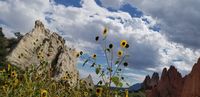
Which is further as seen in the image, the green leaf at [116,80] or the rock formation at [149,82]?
the rock formation at [149,82]

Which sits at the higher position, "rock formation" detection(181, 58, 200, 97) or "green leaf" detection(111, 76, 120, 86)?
"rock formation" detection(181, 58, 200, 97)

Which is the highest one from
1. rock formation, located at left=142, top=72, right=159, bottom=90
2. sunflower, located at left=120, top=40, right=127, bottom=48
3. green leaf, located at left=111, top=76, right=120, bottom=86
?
rock formation, located at left=142, top=72, right=159, bottom=90

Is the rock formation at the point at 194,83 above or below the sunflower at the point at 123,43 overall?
above

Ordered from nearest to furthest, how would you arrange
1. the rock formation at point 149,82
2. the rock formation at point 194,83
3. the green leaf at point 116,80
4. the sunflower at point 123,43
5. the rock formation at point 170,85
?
the green leaf at point 116,80, the sunflower at point 123,43, the rock formation at point 194,83, the rock formation at point 170,85, the rock formation at point 149,82

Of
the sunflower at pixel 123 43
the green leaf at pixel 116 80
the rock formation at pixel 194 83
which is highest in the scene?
the rock formation at pixel 194 83

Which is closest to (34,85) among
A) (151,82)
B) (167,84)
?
(167,84)

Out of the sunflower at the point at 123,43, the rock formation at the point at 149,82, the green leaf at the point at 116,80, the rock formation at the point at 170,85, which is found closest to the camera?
the green leaf at the point at 116,80

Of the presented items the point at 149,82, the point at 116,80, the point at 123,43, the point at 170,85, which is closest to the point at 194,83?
the point at 170,85

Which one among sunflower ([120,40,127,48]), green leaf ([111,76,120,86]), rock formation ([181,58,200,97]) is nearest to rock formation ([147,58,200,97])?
rock formation ([181,58,200,97])

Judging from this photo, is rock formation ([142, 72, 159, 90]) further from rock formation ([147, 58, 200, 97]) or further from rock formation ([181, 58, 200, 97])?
rock formation ([181, 58, 200, 97])

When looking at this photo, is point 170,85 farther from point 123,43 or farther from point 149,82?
point 123,43

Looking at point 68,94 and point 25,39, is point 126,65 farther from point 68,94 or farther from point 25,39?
point 25,39

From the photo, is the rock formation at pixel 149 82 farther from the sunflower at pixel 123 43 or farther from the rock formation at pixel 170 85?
the sunflower at pixel 123 43

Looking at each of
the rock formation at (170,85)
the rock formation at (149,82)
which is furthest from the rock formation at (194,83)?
the rock formation at (149,82)
